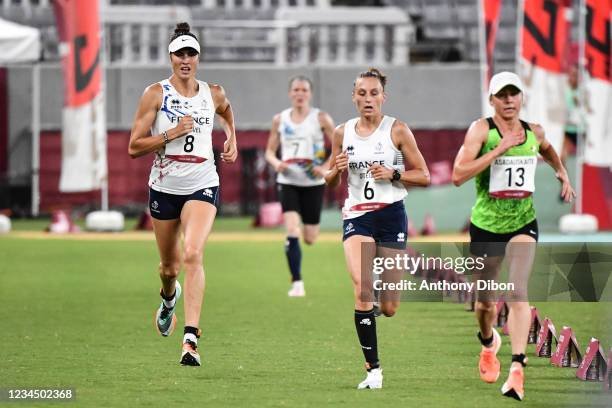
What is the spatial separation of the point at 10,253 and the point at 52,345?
434 inches

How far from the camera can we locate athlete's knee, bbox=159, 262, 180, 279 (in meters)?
12.4

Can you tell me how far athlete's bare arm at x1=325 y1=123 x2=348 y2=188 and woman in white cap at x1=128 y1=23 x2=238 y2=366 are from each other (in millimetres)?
1115

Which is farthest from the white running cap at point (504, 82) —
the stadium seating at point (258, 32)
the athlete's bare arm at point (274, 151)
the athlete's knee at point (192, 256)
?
the stadium seating at point (258, 32)

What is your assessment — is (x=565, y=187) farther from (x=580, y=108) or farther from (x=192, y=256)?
(x=580, y=108)

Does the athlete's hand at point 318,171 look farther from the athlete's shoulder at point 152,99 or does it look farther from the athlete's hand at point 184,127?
the athlete's hand at point 184,127

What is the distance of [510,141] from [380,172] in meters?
0.97

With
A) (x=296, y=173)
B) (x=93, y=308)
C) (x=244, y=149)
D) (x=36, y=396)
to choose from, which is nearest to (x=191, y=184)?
(x=36, y=396)

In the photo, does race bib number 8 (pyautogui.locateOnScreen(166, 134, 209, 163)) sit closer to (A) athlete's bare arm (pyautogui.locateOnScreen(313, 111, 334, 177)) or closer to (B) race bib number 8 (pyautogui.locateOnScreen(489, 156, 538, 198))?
(B) race bib number 8 (pyautogui.locateOnScreen(489, 156, 538, 198))

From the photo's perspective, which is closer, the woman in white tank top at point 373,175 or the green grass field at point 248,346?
Result: the green grass field at point 248,346

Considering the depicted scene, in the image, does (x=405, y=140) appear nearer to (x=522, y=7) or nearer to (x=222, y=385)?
(x=222, y=385)

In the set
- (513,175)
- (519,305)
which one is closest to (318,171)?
(513,175)

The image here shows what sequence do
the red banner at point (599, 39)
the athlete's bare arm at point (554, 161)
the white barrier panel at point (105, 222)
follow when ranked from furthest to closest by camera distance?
the white barrier panel at point (105, 222), the red banner at point (599, 39), the athlete's bare arm at point (554, 161)

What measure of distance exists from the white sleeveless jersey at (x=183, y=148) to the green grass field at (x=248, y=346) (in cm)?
132

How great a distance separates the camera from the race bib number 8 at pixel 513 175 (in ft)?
33.5
